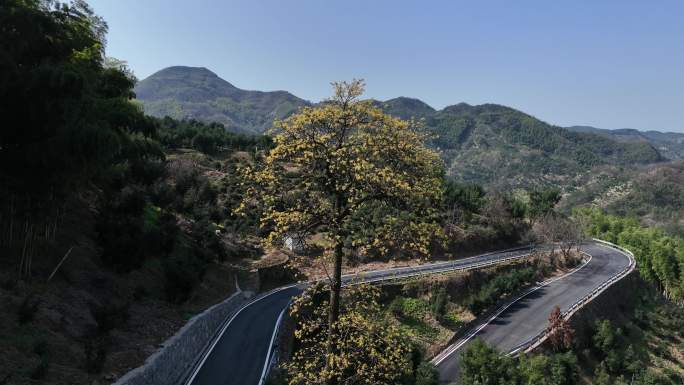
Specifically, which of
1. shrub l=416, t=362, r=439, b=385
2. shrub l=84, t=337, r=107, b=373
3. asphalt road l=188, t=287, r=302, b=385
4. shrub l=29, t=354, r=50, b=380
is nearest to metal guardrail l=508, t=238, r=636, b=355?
shrub l=416, t=362, r=439, b=385

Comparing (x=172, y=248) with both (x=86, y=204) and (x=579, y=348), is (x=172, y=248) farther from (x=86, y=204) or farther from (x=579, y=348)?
(x=579, y=348)

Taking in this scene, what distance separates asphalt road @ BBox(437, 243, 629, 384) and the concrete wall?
46.5 feet

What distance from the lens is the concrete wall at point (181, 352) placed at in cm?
1334

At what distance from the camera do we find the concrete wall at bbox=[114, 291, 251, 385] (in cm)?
1334

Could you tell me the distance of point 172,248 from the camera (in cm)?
2591

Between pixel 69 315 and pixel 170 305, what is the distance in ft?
20.5

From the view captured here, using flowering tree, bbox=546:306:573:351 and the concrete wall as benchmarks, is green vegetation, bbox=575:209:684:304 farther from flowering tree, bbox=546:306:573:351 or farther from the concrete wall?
the concrete wall

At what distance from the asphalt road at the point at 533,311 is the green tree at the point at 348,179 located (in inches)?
793

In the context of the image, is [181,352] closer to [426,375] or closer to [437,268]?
[426,375]

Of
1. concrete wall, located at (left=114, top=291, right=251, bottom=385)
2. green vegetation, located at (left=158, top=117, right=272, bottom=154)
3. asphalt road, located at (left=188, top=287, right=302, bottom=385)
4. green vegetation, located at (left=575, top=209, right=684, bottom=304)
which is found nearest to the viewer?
concrete wall, located at (left=114, top=291, right=251, bottom=385)

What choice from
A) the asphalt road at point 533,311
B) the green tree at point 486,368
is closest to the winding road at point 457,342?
the asphalt road at point 533,311

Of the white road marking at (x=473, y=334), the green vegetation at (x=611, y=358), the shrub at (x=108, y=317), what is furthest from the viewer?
the white road marking at (x=473, y=334)

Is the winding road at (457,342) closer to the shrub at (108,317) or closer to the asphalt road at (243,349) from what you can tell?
the asphalt road at (243,349)

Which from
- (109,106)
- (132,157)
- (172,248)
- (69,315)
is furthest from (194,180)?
(69,315)
